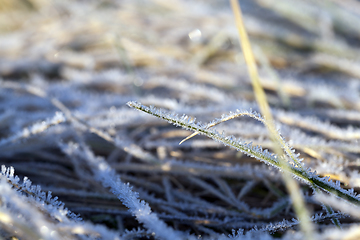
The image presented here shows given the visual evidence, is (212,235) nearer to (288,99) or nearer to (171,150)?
(171,150)

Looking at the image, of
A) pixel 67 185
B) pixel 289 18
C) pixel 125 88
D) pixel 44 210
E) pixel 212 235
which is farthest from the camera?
pixel 289 18

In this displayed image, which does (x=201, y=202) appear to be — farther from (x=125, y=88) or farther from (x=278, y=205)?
(x=125, y=88)

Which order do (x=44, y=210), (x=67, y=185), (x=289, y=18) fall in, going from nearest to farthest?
(x=44, y=210) < (x=67, y=185) < (x=289, y=18)

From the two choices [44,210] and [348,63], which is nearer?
[44,210]

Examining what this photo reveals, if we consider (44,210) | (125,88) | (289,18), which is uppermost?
(289,18)

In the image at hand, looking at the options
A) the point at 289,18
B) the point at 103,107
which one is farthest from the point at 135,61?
the point at 289,18

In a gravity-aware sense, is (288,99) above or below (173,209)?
above
